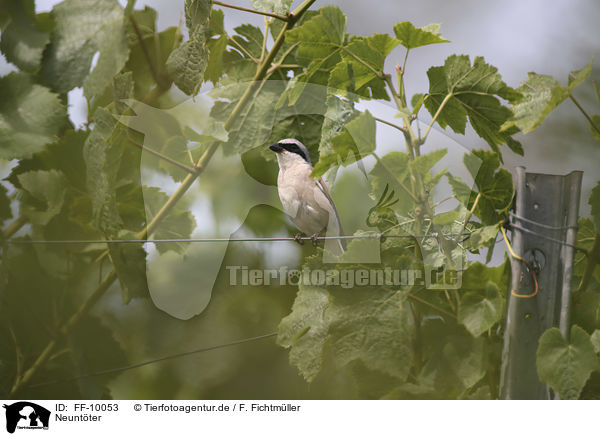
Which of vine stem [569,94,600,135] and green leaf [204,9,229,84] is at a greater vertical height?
green leaf [204,9,229,84]

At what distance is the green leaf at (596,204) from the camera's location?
0.53 meters

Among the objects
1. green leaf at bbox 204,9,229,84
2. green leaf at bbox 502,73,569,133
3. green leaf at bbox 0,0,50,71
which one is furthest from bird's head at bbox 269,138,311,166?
green leaf at bbox 0,0,50,71

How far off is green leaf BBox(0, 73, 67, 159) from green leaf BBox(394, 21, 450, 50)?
399mm

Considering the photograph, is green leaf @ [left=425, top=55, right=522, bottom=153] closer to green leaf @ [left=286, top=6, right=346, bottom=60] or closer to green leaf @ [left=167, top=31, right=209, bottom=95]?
green leaf @ [left=286, top=6, right=346, bottom=60]

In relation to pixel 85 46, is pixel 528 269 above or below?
below

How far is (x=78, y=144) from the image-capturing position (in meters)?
0.56

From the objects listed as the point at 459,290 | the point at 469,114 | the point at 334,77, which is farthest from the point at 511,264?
the point at 334,77

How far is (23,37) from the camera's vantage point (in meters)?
0.56

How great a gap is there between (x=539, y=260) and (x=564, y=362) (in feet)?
0.34
